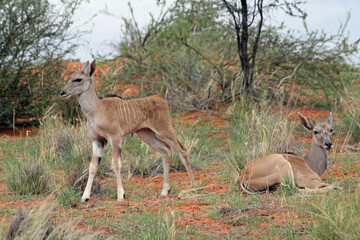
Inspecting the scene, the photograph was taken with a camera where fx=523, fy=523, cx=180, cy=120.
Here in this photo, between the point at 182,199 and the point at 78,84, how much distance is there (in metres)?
2.12

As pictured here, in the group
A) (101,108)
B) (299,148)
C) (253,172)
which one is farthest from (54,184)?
(299,148)

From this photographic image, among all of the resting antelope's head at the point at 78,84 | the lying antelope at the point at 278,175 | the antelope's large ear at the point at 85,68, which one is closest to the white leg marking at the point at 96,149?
the resting antelope's head at the point at 78,84

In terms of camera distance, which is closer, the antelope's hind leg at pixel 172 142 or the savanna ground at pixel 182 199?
the savanna ground at pixel 182 199

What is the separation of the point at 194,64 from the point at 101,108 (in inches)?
289

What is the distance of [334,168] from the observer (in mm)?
8469

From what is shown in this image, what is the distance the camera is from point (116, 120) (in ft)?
23.9

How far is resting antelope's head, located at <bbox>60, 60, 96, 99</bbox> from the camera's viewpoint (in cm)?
707

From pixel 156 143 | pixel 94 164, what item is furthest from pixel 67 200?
pixel 156 143

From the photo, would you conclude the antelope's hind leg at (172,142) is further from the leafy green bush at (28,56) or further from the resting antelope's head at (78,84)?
the leafy green bush at (28,56)

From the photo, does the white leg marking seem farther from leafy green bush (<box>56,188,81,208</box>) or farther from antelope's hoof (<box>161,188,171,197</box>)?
antelope's hoof (<box>161,188,171,197</box>)

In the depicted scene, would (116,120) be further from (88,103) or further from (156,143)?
(156,143)

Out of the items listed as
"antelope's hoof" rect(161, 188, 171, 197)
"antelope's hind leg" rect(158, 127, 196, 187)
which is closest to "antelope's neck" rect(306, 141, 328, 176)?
"antelope's hind leg" rect(158, 127, 196, 187)

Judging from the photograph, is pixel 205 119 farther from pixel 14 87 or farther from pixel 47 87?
pixel 14 87

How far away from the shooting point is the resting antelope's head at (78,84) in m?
7.07
